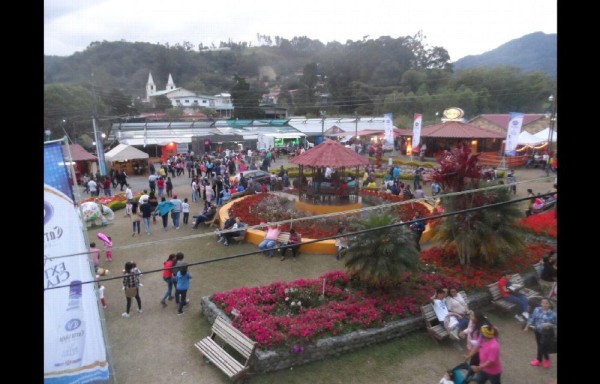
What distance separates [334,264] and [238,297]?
11.6 ft

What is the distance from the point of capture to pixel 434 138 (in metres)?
32.8

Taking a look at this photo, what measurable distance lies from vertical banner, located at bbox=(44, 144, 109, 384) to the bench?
65.3 inches

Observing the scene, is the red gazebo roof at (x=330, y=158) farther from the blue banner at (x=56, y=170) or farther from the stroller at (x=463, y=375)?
the blue banner at (x=56, y=170)

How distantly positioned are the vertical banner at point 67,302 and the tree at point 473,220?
8.01m

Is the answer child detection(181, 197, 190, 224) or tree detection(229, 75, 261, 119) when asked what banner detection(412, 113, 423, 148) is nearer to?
child detection(181, 197, 190, 224)

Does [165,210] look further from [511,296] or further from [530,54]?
[530,54]

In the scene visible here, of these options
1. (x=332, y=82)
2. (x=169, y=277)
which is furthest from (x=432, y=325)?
(x=332, y=82)

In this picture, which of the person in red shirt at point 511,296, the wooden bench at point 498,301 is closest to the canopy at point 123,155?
the wooden bench at point 498,301

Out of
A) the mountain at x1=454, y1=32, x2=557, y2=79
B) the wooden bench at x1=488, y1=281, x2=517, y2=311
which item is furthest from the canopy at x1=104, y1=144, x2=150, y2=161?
the mountain at x1=454, y1=32, x2=557, y2=79

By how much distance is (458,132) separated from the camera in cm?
3142

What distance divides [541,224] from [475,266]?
4307 mm

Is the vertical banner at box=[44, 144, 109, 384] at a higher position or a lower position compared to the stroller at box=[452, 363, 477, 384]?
higher

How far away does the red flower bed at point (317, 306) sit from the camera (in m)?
7.20

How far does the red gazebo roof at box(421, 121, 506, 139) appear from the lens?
3069 cm
